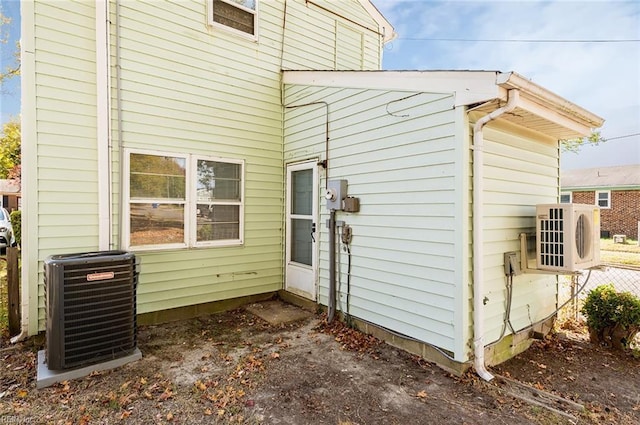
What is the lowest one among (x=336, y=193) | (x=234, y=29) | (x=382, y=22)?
(x=336, y=193)

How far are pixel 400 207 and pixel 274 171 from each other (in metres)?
2.49

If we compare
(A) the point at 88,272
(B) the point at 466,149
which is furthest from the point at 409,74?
(A) the point at 88,272

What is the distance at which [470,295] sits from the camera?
10.4 ft

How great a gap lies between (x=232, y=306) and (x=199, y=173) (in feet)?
6.73

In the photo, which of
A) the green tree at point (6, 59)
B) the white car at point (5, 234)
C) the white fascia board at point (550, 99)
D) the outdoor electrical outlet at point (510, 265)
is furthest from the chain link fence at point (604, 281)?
the green tree at point (6, 59)

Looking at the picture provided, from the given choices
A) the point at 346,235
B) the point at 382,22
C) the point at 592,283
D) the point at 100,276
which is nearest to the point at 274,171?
the point at 346,235

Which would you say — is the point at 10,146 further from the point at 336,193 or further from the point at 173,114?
the point at 336,193

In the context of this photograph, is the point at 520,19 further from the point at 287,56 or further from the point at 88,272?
the point at 88,272

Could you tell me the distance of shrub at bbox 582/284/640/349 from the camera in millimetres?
3889

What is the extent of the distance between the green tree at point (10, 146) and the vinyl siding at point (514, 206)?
2286cm

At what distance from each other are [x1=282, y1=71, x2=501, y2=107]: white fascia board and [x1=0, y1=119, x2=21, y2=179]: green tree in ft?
69.1

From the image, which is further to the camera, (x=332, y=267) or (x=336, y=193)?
(x=332, y=267)

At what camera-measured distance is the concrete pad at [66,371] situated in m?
2.82

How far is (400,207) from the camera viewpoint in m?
3.69
